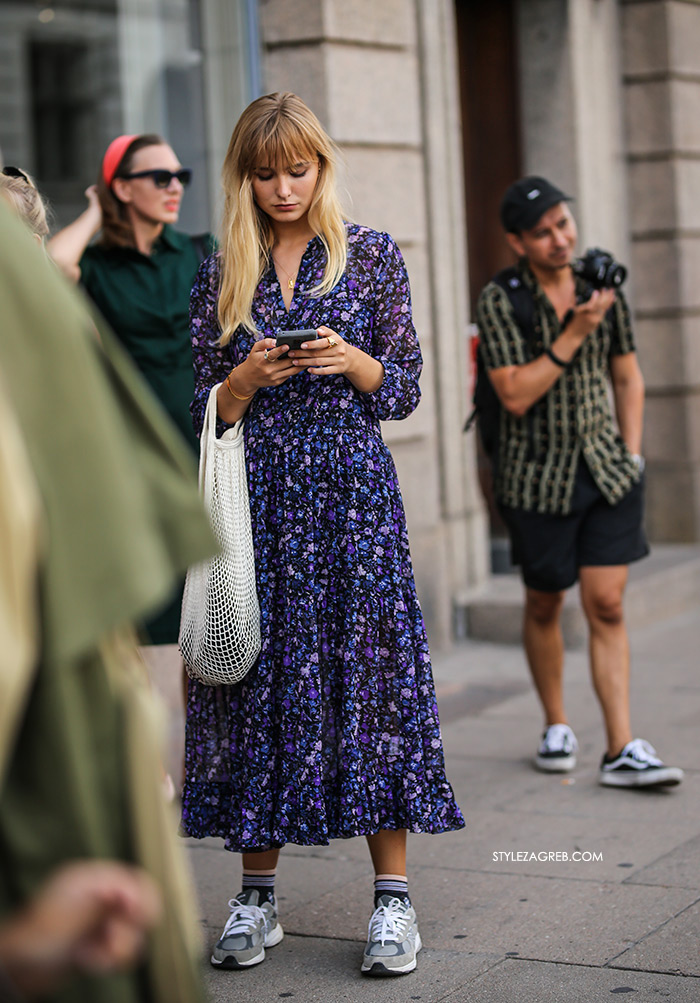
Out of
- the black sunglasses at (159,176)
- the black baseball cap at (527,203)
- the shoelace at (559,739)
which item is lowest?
the shoelace at (559,739)

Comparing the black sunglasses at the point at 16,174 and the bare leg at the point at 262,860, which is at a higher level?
the black sunglasses at the point at 16,174

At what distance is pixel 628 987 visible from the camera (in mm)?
3164

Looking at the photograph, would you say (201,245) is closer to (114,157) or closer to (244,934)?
(114,157)

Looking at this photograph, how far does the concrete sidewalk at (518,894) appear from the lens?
10.8ft

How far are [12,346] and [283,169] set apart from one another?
2178 mm

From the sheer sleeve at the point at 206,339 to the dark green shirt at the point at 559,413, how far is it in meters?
1.60

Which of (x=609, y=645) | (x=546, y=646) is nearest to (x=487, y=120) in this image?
(x=546, y=646)

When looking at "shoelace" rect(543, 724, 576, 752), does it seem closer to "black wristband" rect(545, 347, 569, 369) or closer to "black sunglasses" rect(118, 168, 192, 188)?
"black wristband" rect(545, 347, 569, 369)

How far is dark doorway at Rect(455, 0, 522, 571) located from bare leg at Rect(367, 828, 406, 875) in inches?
204

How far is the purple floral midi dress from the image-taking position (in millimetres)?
3363

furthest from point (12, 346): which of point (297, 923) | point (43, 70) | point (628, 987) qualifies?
point (43, 70)

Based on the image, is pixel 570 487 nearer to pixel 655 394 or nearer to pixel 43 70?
pixel 655 394

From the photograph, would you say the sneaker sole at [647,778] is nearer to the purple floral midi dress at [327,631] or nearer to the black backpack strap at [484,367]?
the black backpack strap at [484,367]

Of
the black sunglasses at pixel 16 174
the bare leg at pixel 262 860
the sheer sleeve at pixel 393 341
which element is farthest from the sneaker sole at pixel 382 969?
the black sunglasses at pixel 16 174
